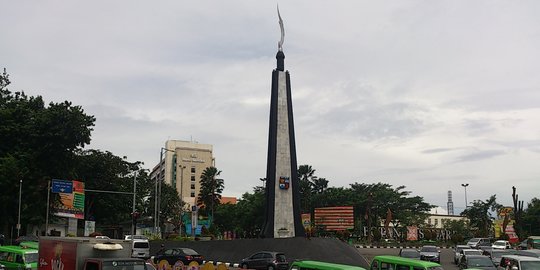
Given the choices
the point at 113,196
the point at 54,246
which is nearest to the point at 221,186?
the point at 113,196

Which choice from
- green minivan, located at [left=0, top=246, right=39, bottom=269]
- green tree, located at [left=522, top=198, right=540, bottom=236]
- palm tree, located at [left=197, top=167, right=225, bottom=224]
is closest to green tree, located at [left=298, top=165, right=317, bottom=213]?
palm tree, located at [left=197, top=167, right=225, bottom=224]

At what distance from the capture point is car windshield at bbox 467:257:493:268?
27.8 meters

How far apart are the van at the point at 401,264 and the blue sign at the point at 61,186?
46091mm

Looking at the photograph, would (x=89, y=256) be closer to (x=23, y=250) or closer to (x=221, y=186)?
(x=23, y=250)

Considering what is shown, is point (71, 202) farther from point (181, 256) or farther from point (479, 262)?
point (479, 262)

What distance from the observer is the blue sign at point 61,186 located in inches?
2238

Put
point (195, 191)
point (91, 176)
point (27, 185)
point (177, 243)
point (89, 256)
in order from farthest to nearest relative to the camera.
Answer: point (195, 191) → point (91, 176) → point (27, 185) → point (177, 243) → point (89, 256)

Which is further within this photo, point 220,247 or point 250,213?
point 250,213

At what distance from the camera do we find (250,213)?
315 ft

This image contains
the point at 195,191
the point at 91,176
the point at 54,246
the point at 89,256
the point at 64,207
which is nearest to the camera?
the point at 89,256

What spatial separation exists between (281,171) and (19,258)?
95.5ft

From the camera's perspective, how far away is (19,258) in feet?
74.2

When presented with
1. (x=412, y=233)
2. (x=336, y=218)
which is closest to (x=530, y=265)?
(x=412, y=233)

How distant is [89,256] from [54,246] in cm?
221
